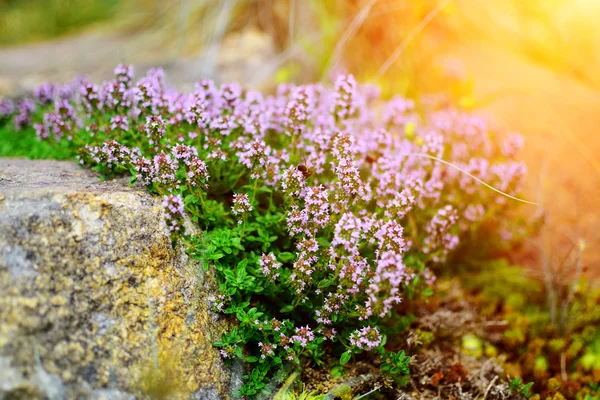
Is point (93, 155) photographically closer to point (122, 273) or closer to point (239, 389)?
point (122, 273)

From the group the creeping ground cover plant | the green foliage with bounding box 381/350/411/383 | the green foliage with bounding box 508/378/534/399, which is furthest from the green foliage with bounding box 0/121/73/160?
the green foliage with bounding box 508/378/534/399

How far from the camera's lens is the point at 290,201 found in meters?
2.65

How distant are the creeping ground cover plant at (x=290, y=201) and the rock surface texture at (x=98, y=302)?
12 cm

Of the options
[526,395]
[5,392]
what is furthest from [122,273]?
[526,395]

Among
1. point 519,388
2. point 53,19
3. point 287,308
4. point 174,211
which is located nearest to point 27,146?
point 174,211

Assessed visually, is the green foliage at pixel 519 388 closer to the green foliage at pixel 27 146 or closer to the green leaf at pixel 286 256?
the green leaf at pixel 286 256

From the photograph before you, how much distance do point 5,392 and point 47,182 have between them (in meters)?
1.13

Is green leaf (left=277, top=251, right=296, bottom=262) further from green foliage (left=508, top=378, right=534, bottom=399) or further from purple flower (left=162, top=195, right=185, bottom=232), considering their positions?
green foliage (left=508, top=378, right=534, bottom=399)

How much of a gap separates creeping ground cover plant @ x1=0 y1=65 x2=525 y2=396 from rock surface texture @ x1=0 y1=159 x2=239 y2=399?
12 centimetres

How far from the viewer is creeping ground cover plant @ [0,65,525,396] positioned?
8.20ft

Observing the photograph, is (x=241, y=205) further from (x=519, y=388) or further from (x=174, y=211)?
(x=519, y=388)

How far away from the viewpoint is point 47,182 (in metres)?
2.65

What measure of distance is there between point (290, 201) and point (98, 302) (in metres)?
1.02

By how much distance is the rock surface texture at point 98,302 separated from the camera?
6.63 feet
